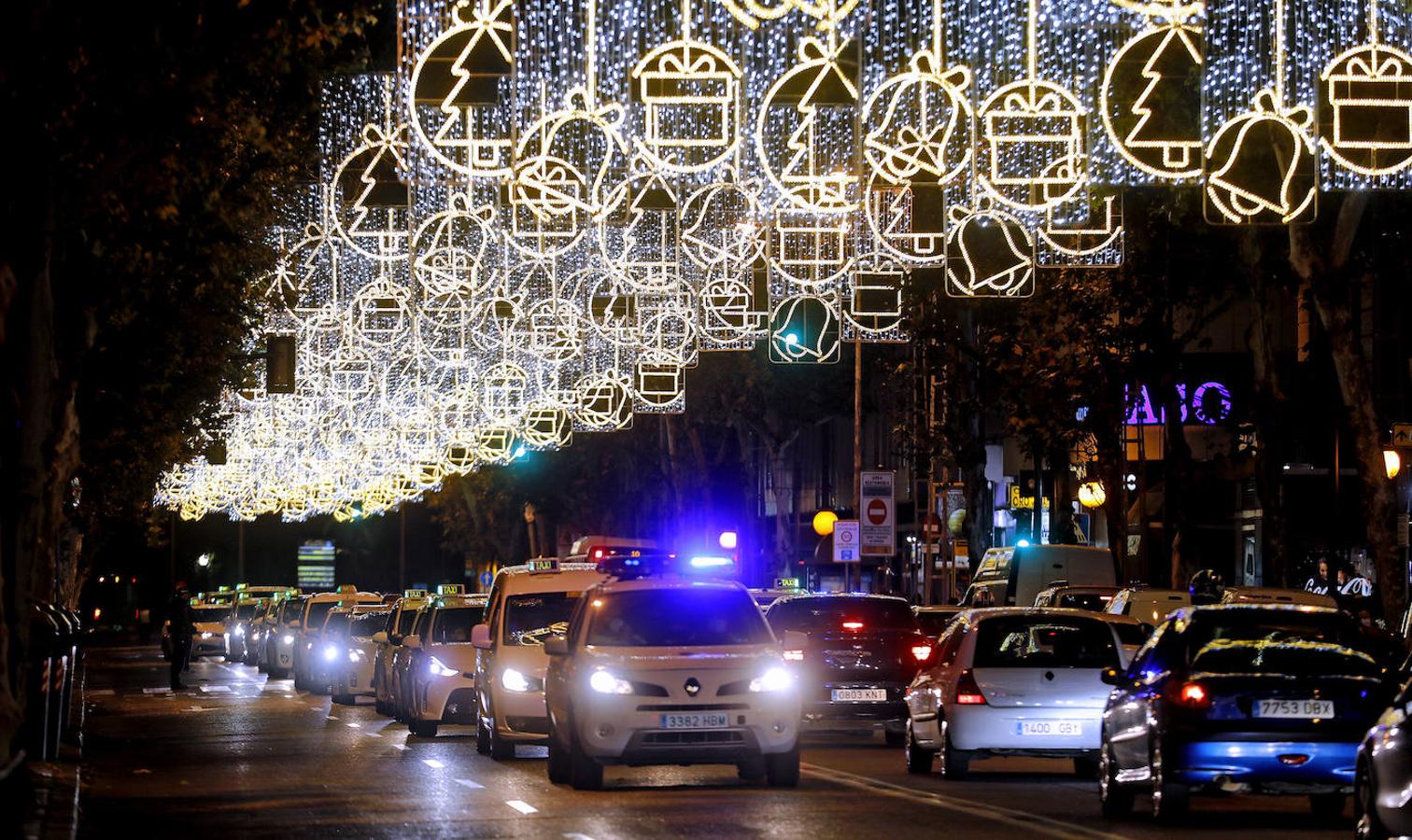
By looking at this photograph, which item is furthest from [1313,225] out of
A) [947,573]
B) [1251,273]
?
[947,573]

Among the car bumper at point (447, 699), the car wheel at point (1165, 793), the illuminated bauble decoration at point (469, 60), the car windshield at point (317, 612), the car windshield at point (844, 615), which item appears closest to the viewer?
the car wheel at point (1165, 793)

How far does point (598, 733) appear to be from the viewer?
19.9 meters

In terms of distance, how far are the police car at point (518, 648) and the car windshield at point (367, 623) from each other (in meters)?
15.3

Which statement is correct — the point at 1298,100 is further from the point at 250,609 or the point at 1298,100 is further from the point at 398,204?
the point at 250,609

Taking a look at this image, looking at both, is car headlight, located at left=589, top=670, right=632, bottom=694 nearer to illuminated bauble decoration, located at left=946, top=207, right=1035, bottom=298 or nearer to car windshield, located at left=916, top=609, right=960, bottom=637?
car windshield, located at left=916, top=609, right=960, bottom=637

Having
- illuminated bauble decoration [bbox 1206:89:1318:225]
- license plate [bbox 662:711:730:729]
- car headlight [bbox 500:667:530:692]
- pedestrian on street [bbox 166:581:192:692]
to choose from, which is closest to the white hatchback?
license plate [bbox 662:711:730:729]

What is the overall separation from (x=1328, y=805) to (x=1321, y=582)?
2800 centimetres

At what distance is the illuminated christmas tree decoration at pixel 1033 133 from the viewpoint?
2302cm

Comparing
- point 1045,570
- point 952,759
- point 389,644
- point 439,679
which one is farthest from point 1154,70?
point 1045,570

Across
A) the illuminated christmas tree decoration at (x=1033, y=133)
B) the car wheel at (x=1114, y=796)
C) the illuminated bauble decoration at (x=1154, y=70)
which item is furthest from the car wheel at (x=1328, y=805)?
the illuminated christmas tree decoration at (x=1033, y=133)

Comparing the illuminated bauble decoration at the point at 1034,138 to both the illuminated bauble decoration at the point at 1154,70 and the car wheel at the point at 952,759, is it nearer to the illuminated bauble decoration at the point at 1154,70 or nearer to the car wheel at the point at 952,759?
the illuminated bauble decoration at the point at 1154,70

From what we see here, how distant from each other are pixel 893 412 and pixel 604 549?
35.3 metres

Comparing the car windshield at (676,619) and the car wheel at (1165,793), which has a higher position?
the car windshield at (676,619)

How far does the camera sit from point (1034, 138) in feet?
76.0
